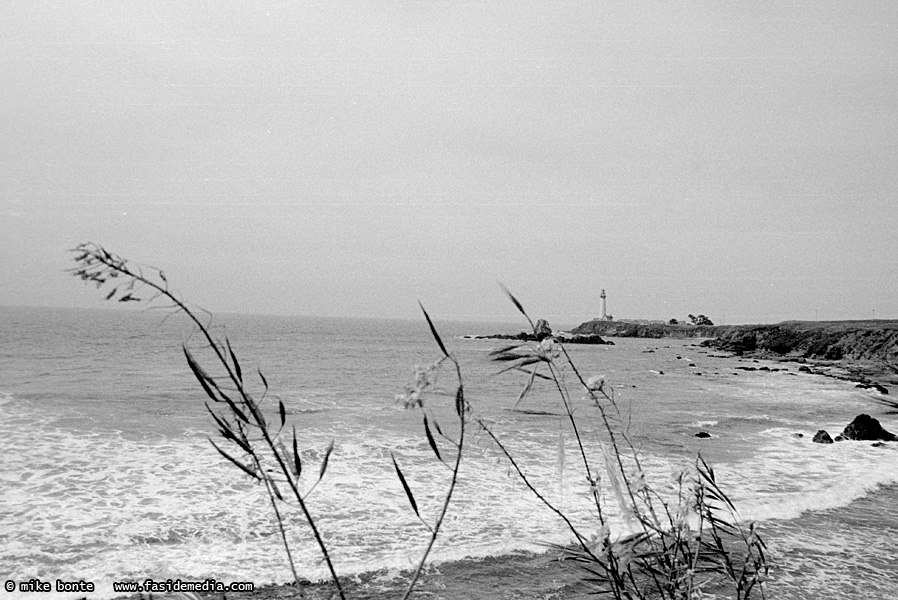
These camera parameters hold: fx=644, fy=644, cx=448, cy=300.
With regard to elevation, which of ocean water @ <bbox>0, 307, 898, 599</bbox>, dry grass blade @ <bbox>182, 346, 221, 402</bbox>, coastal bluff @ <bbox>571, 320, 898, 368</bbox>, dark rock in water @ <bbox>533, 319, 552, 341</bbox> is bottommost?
ocean water @ <bbox>0, 307, 898, 599</bbox>

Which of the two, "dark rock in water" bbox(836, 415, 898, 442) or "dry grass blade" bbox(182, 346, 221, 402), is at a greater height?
"dry grass blade" bbox(182, 346, 221, 402)

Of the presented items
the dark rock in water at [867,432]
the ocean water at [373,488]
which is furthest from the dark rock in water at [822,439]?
the dark rock in water at [867,432]

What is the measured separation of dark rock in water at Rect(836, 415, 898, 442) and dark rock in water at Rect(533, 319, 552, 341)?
68.1ft

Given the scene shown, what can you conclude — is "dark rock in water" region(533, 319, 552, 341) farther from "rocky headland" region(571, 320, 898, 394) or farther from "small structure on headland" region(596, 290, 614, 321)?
"small structure on headland" region(596, 290, 614, 321)

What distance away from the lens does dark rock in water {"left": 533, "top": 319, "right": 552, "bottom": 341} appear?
1.84 meters

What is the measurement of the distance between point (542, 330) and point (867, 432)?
2105cm

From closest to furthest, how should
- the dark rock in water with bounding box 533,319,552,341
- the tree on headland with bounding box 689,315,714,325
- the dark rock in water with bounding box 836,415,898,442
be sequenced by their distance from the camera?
the dark rock in water with bounding box 533,319,552,341, the dark rock in water with bounding box 836,415,898,442, the tree on headland with bounding box 689,315,714,325

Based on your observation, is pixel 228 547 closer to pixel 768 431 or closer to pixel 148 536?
pixel 148 536

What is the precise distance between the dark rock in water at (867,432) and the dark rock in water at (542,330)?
2076 centimetres

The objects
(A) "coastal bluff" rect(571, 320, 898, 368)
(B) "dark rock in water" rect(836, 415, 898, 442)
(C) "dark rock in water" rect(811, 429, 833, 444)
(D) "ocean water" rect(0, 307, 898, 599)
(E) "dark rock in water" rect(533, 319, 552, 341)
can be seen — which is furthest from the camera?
(A) "coastal bluff" rect(571, 320, 898, 368)

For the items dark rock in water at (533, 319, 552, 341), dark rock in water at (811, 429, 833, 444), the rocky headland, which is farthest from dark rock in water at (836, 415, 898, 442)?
dark rock in water at (533, 319, 552, 341)

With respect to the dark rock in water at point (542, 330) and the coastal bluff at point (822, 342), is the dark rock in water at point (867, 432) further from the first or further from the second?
the coastal bluff at point (822, 342)

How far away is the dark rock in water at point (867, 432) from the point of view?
18.7 m

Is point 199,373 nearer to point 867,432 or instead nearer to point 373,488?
point 373,488
